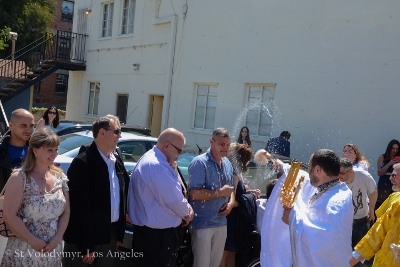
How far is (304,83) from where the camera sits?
12664 mm

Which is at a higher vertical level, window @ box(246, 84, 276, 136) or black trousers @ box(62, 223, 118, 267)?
window @ box(246, 84, 276, 136)

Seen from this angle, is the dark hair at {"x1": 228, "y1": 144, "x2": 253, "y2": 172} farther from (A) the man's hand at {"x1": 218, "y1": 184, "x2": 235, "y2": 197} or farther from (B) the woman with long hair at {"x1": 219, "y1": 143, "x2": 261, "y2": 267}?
(A) the man's hand at {"x1": 218, "y1": 184, "x2": 235, "y2": 197}

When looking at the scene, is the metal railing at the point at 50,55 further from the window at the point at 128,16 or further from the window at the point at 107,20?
the window at the point at 128,16

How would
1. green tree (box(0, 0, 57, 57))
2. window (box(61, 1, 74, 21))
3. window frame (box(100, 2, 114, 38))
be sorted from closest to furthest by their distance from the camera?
window frame (box(100, 2, 114, 38)) < green tree (box(0, 0, 57, 57)) < window (box(61, 1, 74, 21))

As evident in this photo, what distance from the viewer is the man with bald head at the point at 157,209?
15.4 feet

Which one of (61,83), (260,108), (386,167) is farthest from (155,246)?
(61,83)

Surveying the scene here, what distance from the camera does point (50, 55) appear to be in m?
21.7

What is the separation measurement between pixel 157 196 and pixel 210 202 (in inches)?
32.1

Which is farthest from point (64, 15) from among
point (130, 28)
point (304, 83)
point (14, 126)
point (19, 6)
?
point (14, 126)

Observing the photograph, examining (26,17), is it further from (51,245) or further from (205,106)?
(51,245)

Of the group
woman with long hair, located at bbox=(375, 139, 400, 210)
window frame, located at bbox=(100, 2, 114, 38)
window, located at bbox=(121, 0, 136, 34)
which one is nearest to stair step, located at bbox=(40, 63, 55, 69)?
window frame, located at bbox=(100, 2, 114, 38)

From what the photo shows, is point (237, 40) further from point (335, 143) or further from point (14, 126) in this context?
point (14, 126)

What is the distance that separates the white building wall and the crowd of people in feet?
20.1

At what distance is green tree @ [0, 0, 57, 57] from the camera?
34219mm
